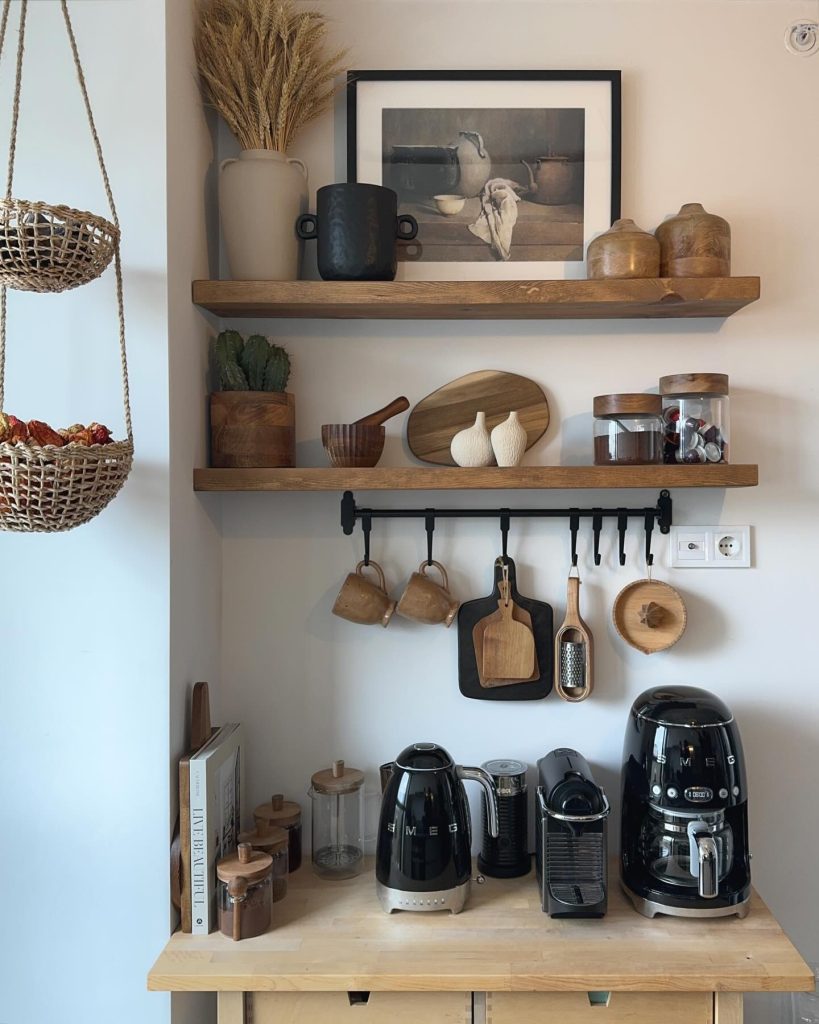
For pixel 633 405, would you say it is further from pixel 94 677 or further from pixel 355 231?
pixel 94 677

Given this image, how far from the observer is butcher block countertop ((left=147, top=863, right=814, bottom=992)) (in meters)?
1.27

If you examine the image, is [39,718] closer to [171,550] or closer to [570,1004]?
[171,550]

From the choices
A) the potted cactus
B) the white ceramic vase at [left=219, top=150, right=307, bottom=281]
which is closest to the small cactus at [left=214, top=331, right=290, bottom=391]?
the potted cactus

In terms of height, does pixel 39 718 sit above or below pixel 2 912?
above

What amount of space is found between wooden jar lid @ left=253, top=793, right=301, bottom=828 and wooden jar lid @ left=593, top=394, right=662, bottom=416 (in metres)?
0.97

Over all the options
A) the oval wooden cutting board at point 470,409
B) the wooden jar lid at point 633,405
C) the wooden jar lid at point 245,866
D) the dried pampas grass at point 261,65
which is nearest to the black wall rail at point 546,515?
the oval wooden cutting board at point 470,409

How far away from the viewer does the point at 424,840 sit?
1424 mm

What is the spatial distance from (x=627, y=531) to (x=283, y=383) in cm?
75

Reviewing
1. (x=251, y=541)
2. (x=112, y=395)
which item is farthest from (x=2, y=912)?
(x=112, y=395)

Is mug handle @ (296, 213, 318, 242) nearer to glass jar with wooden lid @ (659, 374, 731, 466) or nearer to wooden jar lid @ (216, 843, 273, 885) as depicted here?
glass jar with wooden lid @ (659, 374, 731, 466)

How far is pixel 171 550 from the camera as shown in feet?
4.57

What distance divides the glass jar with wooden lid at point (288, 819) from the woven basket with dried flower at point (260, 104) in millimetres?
1025

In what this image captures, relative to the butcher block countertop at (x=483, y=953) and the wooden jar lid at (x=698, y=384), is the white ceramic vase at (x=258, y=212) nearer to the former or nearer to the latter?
the wooden jar lid at (x=698, y=384)

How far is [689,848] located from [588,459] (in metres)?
0.75
